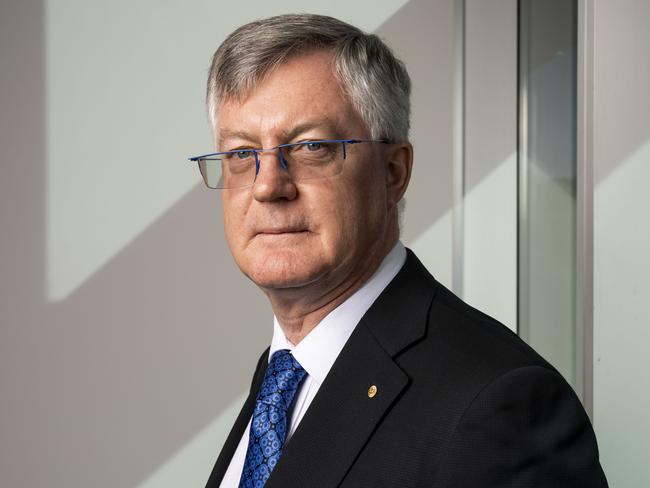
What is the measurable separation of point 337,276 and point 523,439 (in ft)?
1.74

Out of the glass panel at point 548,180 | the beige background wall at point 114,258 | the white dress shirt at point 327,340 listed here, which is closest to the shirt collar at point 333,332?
the white dress shirt at point 327,340

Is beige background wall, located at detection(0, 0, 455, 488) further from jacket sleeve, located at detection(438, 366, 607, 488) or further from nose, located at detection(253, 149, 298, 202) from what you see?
jacket sleeve, located at detection(438, 366, 607, 488)

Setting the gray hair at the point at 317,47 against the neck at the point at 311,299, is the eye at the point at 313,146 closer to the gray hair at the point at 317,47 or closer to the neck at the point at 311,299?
the gray hair at the point at 317,47

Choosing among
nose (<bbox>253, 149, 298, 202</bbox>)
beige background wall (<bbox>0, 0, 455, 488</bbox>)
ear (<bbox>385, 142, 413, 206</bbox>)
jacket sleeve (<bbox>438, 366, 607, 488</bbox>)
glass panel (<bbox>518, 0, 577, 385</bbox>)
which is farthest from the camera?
beige background wall (<bbox>0, 0, 455, 488</bbox>)

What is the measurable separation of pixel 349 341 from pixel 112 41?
254 cm

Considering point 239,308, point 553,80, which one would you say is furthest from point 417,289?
point 239,308

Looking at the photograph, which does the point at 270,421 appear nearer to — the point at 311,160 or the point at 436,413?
the point at 436,413

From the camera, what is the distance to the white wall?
2021 millimetres

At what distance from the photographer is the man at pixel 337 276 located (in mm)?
1271

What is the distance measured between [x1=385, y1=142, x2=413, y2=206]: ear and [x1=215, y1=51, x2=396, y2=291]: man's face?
4.7 inches

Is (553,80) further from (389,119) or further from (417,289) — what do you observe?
(417,289)

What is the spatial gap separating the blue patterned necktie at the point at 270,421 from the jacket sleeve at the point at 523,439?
433 mm

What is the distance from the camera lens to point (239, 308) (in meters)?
3.50

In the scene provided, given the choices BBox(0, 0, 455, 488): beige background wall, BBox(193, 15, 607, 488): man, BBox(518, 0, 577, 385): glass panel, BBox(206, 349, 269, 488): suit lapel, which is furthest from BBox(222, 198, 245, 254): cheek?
BBox(0, 0, 455, 488): beige background wall
